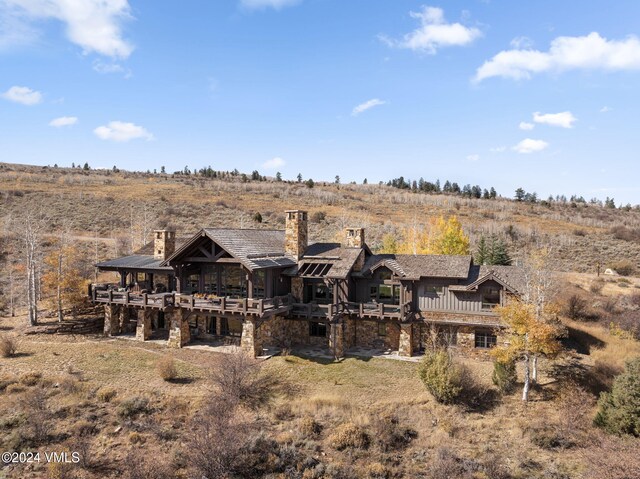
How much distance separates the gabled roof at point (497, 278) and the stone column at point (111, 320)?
25098 millimetres

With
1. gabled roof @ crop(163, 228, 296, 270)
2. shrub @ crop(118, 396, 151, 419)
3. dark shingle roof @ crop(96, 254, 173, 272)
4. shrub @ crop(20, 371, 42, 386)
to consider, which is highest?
gabled roof @ crop(163, 228, 296, 270)

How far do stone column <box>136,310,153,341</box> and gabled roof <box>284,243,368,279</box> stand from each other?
11.1m

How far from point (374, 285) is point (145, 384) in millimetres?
16058

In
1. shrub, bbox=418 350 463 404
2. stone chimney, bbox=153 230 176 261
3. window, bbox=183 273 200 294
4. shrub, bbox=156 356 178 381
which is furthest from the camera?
stone chimney, bbox=153 230 176 261

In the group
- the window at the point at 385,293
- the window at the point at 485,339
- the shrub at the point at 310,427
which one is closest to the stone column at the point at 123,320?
the shrub at the point at 310,427

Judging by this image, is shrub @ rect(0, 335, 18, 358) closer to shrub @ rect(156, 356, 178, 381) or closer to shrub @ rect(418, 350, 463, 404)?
shrub @ rect(156, 356, 178, 381)

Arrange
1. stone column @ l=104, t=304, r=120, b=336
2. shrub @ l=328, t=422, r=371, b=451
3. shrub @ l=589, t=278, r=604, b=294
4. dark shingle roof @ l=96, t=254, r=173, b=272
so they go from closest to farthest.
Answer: shrub @ l=328, t=422, r=371, b=451
dark shingle roof @ l=96, t=254, r=173, b=272
stone column @ l=104, t=304, r=120, b=336
shrub @ l=589, t=278, r=604, b=294

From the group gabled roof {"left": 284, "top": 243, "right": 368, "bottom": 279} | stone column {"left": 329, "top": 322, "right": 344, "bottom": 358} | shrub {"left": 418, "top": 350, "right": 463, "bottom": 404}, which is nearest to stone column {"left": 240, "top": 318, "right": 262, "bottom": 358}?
gabled roof {"left": 284, "top": 243, "right": 368, "bottom": 279}

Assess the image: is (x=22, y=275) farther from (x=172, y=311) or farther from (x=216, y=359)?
(x=216, y=359)

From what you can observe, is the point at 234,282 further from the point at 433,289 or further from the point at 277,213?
the point at 277,213

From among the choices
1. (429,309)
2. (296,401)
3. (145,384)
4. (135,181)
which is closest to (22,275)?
(145,384)

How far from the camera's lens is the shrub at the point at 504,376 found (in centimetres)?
2383

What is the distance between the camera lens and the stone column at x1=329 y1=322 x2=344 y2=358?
28.2 m

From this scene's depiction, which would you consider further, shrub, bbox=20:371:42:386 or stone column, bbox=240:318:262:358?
stone column, bbox=240:318:262:358
